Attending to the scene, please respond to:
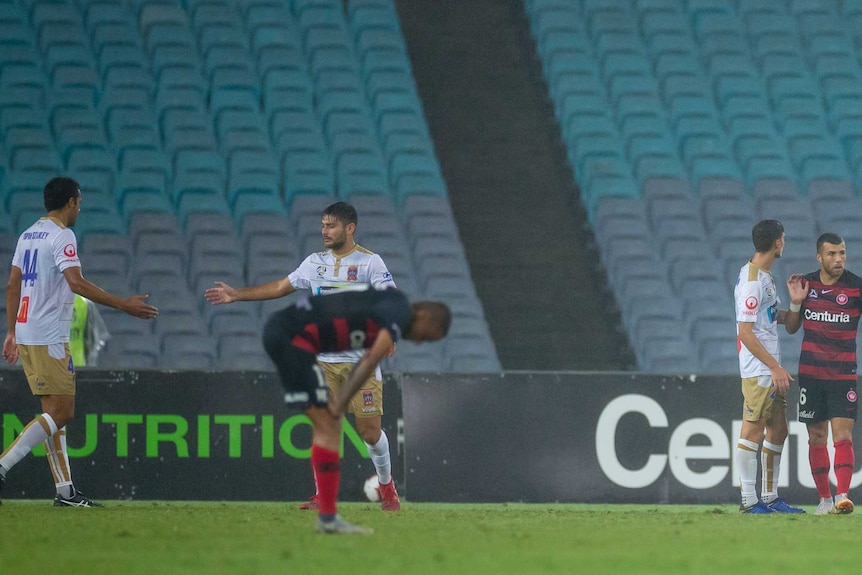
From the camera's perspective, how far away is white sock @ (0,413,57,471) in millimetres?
8195

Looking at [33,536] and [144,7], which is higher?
[144,7]

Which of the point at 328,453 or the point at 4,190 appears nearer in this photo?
the point at 328,453

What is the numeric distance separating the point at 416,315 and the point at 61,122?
931 centimetres

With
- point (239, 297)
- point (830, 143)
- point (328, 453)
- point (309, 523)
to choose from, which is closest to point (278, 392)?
point (239, 297)

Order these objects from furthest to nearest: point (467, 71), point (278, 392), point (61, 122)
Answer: point (467, 71) < point (61, 122) < point (278, 392)

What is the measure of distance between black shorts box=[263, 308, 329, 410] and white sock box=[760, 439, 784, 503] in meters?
3.94

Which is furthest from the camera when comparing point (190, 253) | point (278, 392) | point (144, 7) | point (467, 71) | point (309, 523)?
point (467, 71)

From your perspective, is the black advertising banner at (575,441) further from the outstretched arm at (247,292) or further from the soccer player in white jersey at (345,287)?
the outstretched arm at (247,292)

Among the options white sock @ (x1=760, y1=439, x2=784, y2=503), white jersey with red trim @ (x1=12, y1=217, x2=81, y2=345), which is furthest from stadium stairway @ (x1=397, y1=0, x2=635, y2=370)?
→ white jersey with red trim @ (x1=12, y1=217, x2=81, y2=345)

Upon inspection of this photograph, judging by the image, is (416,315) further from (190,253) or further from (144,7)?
(144,7)

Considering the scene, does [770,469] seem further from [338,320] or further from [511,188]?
[511,188]

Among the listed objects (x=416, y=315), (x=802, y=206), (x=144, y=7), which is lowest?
(x=416, y=315)

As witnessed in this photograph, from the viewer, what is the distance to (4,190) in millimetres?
13820

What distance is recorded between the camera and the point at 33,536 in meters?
6.45
